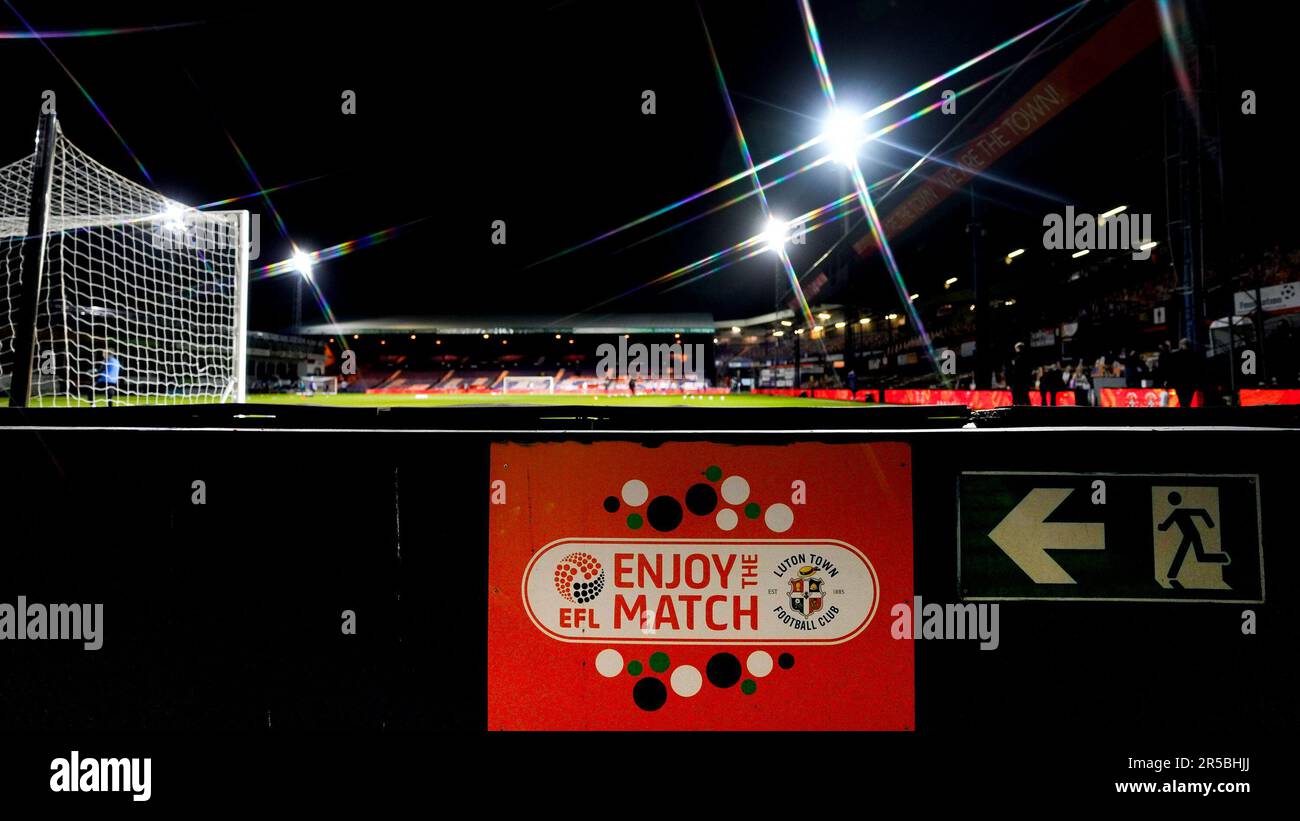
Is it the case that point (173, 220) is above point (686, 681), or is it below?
above

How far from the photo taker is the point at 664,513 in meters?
2.36

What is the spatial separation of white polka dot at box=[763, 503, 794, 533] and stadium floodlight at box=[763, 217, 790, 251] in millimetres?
34707

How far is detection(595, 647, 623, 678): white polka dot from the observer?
233 centimetres

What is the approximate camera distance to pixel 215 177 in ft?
54.0

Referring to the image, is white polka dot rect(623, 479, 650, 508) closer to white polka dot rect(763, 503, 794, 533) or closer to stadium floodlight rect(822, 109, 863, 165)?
white polka dot rect(763, 503, 794, 533)

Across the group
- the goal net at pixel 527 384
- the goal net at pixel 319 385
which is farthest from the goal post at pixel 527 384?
the goal net at pixel 319 385

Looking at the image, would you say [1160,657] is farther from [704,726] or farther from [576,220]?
[576,220]

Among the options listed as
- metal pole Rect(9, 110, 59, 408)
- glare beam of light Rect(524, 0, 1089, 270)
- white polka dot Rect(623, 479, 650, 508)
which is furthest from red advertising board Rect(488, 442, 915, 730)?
glare beam of light Rect(524, 0, 1089, 270)

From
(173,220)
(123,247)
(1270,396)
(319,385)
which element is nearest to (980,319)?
(1270,396)

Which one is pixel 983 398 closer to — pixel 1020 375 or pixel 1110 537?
pixel 1020 375

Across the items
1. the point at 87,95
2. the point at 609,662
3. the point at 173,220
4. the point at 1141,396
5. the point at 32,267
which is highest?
the point at 87,95

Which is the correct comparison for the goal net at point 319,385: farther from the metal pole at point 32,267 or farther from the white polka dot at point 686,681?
the white polka dot at point 686,681

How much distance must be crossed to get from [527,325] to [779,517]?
120 ft

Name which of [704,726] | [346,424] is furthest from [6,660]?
[704,726]
